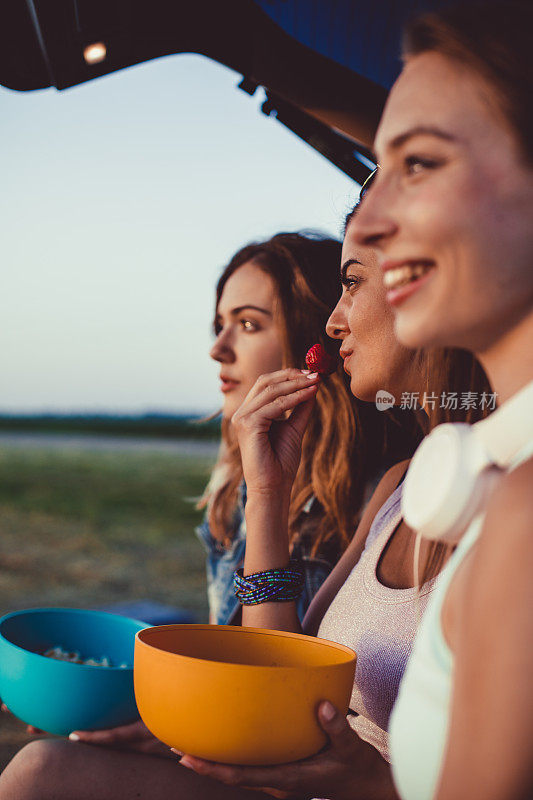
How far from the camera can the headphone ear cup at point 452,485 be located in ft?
2.23

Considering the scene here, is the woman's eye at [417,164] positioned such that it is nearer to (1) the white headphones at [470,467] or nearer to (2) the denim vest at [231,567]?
(1) the white headphones at [470,467]

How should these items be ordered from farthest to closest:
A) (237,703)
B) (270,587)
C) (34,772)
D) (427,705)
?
(270,587) < (34,772) < (237,703) < (427,705)

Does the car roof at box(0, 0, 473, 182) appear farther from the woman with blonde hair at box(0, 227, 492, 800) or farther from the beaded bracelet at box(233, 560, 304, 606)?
the beaded bracelet at box(233, 560, 304, 606)

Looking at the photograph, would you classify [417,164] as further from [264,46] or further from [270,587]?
[264,46]

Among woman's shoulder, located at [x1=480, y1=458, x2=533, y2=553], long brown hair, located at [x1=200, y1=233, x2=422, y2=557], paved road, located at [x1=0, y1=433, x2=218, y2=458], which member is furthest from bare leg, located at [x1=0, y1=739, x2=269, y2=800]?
paved road, located at [x1=0, y1=433, x2=218, y2=458]

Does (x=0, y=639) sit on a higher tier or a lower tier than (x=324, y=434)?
lower

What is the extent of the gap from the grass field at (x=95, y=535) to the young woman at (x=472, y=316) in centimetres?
222

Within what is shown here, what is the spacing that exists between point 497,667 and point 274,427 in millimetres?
1198

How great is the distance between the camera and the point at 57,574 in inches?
296

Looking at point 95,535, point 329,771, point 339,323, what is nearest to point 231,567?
point 339,323

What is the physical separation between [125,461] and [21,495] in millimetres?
6706

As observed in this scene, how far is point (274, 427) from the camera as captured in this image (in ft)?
5.70

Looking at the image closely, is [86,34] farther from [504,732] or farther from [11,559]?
[11,559]

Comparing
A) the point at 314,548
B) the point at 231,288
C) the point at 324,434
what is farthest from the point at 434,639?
the point at 231,288
